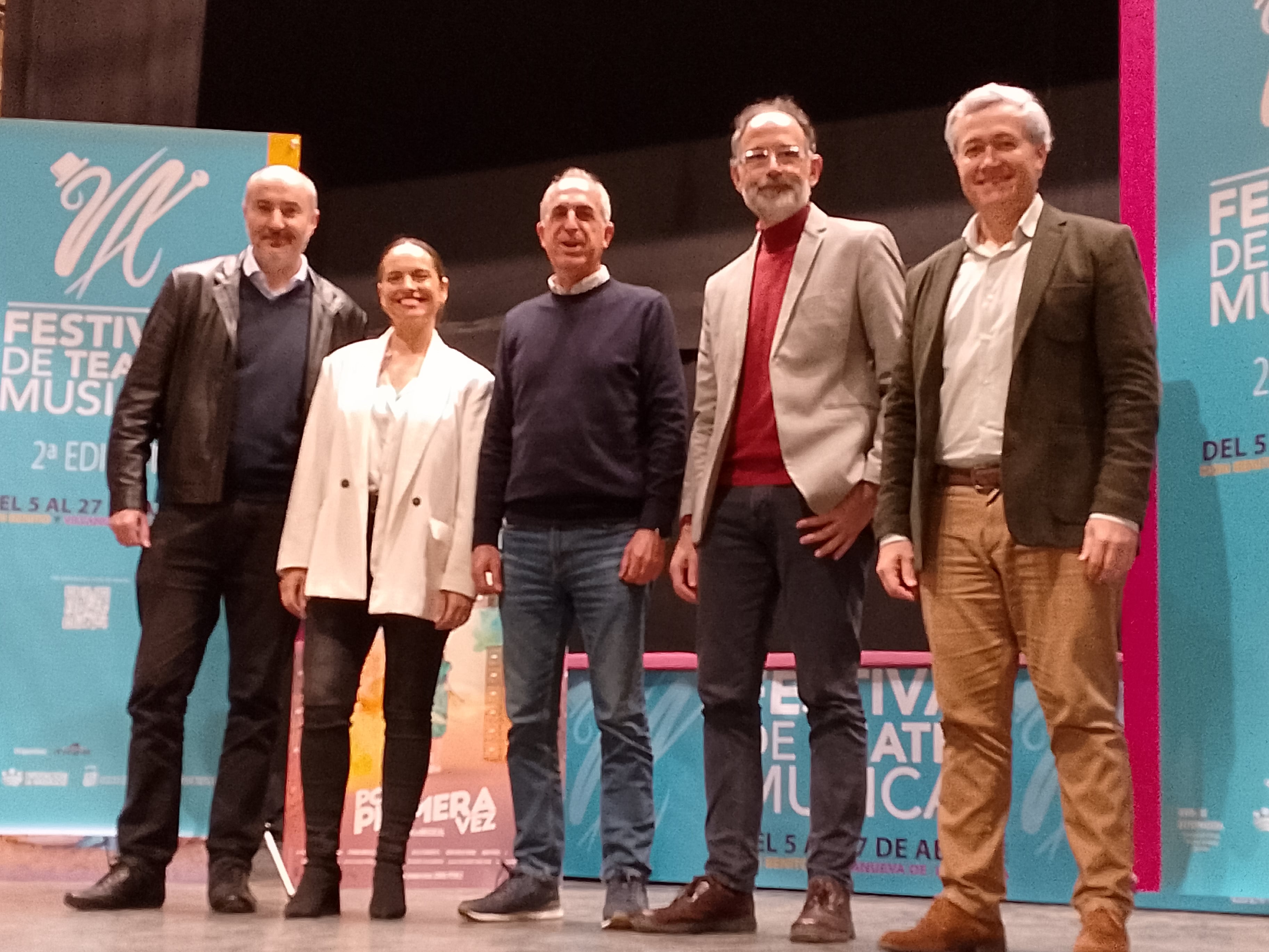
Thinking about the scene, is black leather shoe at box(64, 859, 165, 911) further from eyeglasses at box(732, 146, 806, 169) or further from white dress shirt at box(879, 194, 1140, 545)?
eyeglasses at box(732, 146, 806, 169)

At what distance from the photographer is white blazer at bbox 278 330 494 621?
3059mm

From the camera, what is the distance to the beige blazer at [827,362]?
2777 millimetres

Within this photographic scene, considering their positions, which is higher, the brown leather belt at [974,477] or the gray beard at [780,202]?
the gray beard at [780,202]

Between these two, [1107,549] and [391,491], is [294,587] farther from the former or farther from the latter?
[1107,549]

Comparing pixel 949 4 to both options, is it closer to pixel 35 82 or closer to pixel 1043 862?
pixel 1043 862

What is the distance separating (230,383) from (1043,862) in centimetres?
233

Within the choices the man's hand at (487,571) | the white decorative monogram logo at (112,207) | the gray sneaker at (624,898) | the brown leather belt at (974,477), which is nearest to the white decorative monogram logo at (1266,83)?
the brown leather belt at (974,477)

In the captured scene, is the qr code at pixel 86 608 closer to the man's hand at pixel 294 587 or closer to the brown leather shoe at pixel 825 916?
the man's hand at pixel 294 587

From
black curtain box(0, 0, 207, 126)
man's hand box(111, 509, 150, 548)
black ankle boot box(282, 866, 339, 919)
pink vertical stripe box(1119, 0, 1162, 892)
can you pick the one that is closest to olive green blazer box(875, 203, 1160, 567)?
pink vertical stripe box(1119, 0, 1162, 892)

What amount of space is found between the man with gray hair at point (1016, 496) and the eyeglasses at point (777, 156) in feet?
1.15

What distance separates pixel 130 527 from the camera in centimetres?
A: 320

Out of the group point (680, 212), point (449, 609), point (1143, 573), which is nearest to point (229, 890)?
point (449, 609)

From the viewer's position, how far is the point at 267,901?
3404 millimetres

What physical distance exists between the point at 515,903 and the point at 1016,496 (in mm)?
1340
